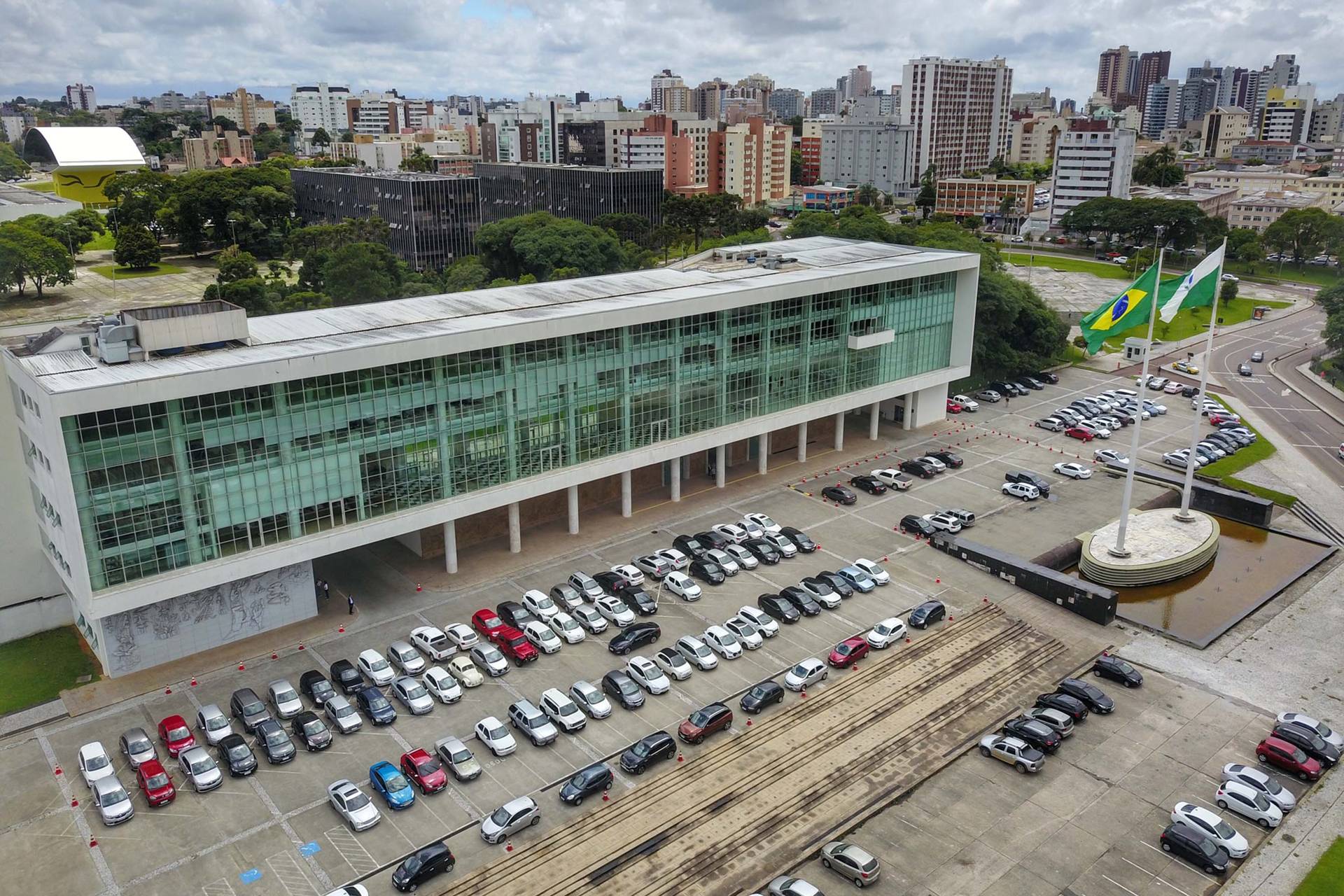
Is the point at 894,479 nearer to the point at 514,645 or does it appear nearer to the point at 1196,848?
the point at 514,645

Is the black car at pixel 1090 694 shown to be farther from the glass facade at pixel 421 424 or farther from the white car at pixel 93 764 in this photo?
the white car at pixel 93 764

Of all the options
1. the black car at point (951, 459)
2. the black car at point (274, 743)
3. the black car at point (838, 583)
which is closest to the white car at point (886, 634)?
the black car at point (838, 583)

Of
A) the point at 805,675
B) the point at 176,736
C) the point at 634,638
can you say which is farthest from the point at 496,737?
the point at 805,675

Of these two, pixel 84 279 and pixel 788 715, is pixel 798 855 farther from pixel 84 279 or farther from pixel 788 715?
pixel 84 279

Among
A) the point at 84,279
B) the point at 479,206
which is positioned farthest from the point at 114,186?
the point at 479,206

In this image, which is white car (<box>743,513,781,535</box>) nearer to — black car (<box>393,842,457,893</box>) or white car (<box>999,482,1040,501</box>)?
white car (<box>999,482,1040,501</box>)

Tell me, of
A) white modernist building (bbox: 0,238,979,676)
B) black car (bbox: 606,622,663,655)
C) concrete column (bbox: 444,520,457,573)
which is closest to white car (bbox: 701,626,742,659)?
black car (bbox: 606,622,663,655)
